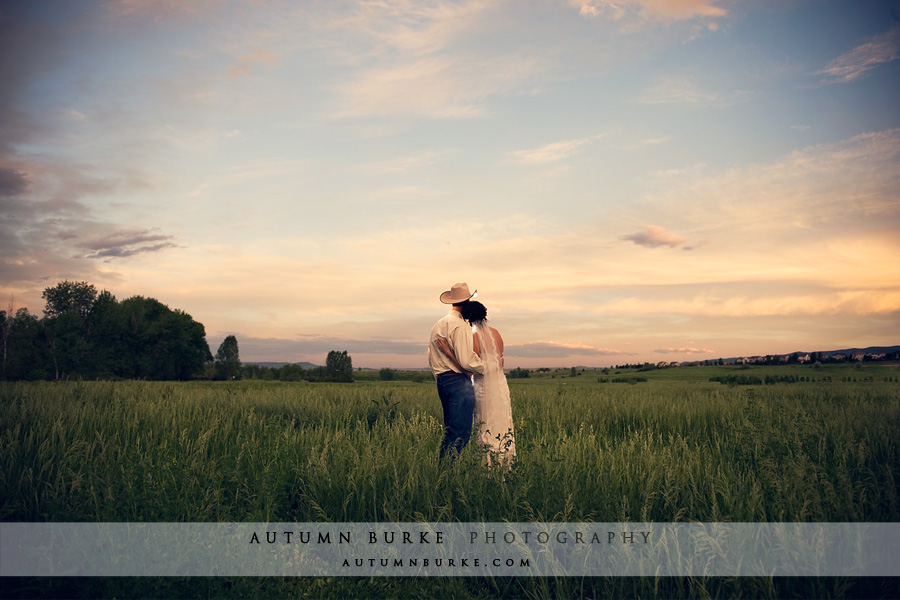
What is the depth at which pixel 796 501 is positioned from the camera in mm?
4336

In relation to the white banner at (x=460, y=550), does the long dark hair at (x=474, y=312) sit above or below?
above

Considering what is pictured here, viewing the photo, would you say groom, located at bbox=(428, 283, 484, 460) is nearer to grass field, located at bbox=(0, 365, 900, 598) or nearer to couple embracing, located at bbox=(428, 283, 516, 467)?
couple embracing, located at bbox=(428, 283, 516, 467)

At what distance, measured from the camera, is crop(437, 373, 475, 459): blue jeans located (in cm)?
664

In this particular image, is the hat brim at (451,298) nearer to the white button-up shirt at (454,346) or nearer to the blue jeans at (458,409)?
the white button-up shirt at (454,346)

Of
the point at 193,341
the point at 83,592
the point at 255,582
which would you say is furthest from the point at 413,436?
the point at 193,341

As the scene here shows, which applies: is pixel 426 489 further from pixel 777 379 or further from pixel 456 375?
pixel 777 379

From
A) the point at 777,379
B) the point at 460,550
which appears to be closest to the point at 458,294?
the point at 460,550

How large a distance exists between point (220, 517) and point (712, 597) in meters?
4.17

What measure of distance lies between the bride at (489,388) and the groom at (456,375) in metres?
0.10

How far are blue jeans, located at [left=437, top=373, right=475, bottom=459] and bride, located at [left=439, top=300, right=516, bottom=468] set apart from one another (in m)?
0.12

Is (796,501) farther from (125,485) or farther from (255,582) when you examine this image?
(125,485)

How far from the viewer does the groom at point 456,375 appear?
21.5 ft

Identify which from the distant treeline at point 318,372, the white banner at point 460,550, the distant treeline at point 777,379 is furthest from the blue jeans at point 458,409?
the distant treeline at point 318,372

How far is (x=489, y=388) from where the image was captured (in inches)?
259
